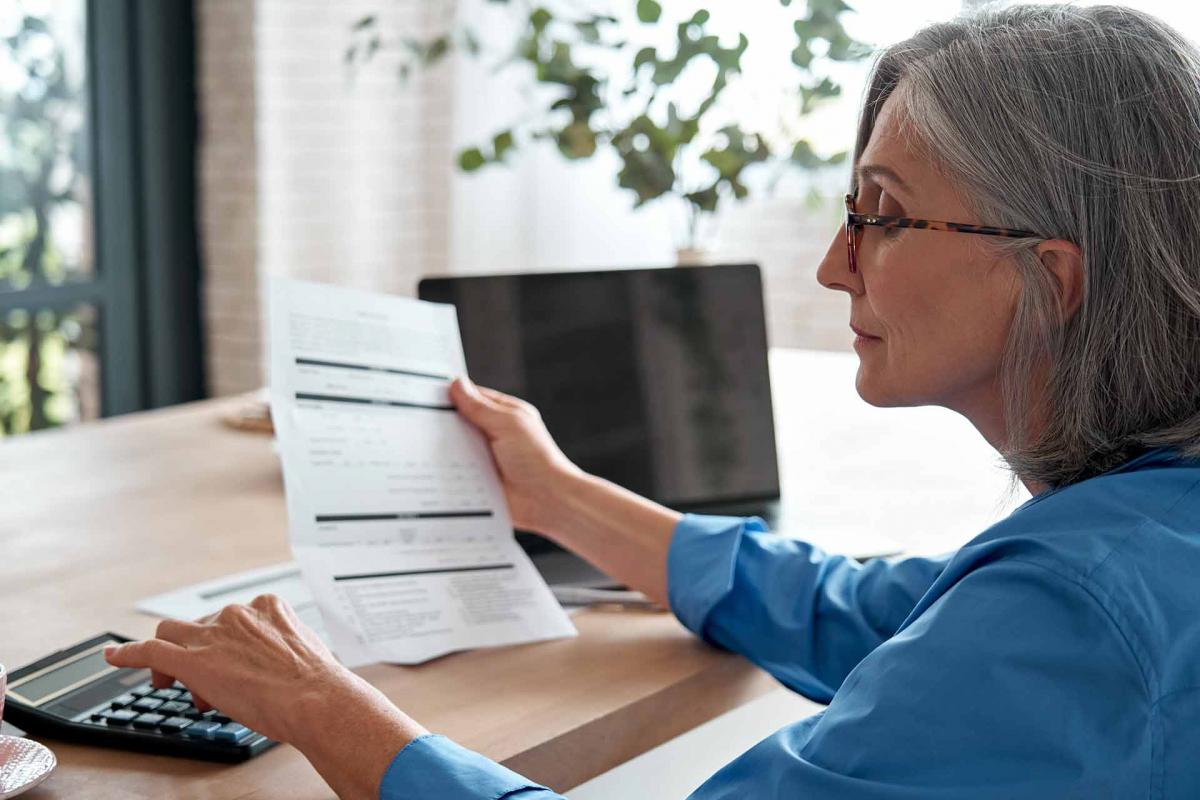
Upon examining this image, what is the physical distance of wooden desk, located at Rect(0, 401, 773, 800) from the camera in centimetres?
98

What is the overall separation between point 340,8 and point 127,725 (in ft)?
10.5

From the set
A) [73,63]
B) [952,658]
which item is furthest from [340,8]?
[952,658]

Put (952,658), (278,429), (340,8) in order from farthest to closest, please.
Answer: (340,8) → (278,429) → (952,658)

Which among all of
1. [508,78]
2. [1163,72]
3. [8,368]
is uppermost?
[508,78]

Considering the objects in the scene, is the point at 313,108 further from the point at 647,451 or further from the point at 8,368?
the point at 647,451

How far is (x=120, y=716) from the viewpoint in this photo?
100 cm

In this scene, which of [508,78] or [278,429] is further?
[508,78]

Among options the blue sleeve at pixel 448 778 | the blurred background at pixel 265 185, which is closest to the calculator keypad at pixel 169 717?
the blue sleeve at pixel 448 778

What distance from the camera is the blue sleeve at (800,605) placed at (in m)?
1.26

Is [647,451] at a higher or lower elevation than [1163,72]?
lower

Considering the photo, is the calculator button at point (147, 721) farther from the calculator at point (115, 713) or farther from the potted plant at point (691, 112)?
the potted plant at point (691, 112)

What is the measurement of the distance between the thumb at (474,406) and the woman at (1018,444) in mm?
346

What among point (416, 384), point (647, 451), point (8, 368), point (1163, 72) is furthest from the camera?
point (8, 368)

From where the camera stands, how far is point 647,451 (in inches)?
63.7
